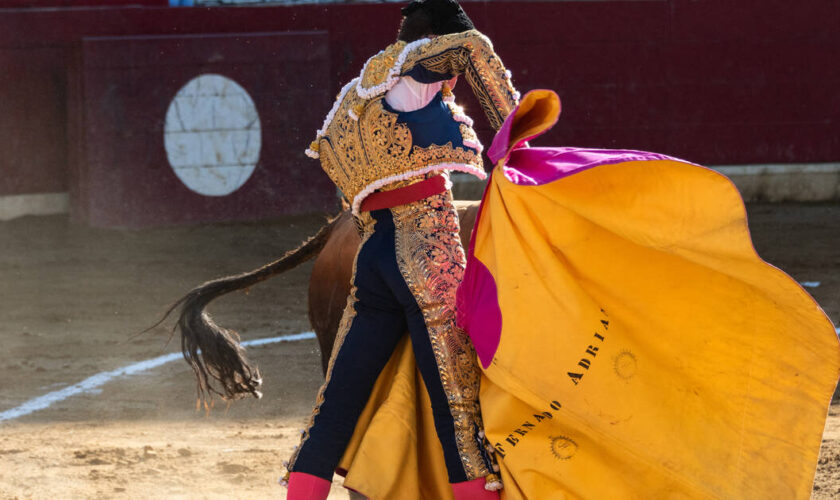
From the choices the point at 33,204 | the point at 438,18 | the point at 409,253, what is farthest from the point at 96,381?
the point at 33,204

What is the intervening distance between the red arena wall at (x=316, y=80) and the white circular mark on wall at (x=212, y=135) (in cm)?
5

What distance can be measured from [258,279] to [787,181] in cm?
622

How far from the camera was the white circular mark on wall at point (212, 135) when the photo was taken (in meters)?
7.53

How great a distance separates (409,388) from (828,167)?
681cm

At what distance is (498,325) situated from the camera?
231 cm

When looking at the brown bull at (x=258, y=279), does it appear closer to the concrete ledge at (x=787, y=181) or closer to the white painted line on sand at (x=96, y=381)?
the white painted line on sand at (x=96, y=381)

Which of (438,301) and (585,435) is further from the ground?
(438,301)

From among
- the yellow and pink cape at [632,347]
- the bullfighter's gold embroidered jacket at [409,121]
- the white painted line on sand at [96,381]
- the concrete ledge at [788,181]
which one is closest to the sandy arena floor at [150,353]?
the white painted line on sand at [96,381]

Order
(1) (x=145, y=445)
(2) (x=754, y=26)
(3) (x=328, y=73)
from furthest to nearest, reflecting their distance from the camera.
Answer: (2) (x=754, y=26) → (3) (x=328, y=73) → (1) (x=145, y=445)

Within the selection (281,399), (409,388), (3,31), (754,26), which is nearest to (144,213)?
(3,31)

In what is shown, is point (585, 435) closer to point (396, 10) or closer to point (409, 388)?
point (409, 388)

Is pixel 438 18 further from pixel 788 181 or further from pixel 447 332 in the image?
pixel 788 181

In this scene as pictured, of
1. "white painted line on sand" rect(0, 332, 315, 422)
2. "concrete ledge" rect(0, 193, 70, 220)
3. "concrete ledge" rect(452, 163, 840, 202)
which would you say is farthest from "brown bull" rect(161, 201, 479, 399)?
"concrete ledge" rect(452, 163, 840, 202)

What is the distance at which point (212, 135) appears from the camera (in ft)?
24.9
